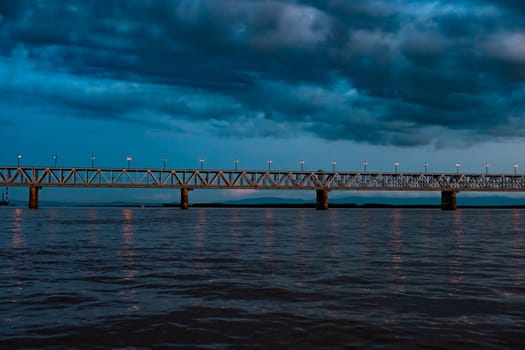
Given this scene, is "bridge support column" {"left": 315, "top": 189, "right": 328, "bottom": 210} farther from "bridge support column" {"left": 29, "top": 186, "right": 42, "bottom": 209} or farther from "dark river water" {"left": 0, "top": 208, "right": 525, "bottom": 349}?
"dark river water" {"left": 0, "top": 208, "right": 525, "bottom": 349}

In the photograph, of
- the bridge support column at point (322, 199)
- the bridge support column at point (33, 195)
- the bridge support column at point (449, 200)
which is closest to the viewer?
the bridge support column at point (33, 195)

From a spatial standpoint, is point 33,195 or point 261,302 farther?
point 33,195

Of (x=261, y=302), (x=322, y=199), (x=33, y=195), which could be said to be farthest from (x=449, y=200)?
(x=261, y=302)

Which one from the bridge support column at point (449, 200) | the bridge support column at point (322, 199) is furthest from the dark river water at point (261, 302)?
the bridge support column at point (449, 200)

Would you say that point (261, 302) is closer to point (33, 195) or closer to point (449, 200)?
point (33, 195)

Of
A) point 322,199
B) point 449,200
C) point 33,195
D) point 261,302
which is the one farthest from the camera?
point 449,200

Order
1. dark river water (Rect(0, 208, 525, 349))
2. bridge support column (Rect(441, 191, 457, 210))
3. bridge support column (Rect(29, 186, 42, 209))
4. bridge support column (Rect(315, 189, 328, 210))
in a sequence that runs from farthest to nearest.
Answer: bridge support column (Rect(441, 191, 457, 210)), bridge support column (Rect(315, 189, 328, 210)), bridge support column (Rect(29, 186, 42, 209)), dark river water (Rect(0, 208, 525, 349))

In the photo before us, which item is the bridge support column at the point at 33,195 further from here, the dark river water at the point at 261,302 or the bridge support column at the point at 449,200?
the dark river water at the point at 261,302

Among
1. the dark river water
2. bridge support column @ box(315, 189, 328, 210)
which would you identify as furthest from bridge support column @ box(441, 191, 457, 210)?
the dark river water

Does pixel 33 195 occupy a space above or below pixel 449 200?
above

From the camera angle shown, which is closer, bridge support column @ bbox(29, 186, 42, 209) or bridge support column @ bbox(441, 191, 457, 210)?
bridge support column @ bbox(29, 186, 42, 209)

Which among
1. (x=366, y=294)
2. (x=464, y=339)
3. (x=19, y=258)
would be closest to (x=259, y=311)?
(x=366, y=294)

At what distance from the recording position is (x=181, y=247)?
1024 inches

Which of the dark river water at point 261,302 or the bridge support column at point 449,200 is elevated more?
the dark river water at point 261,302
